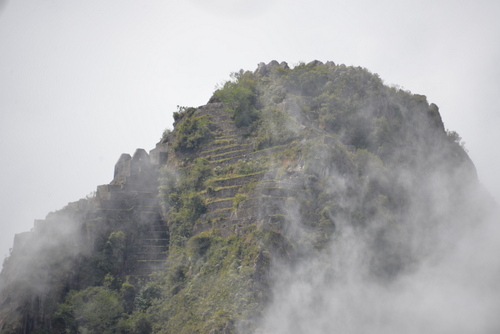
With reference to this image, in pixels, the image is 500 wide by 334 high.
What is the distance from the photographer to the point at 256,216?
59.0 m

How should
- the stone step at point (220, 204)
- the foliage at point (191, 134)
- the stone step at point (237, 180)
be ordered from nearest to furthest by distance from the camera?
the stone step at point (220, 204) < the stone step at point (237, 180) < the foliage at point (191, 134)

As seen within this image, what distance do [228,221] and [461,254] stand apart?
63.3 feet

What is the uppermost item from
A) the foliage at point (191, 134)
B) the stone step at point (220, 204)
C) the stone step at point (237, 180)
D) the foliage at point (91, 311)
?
the foliage at point (191, 134)

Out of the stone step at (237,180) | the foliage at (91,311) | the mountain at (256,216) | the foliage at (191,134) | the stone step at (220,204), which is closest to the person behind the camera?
the mountain at (256,216)

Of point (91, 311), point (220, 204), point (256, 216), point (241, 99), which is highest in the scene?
point (241, 99)

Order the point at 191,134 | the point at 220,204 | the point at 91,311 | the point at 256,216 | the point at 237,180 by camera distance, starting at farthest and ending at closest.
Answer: the point at 191,134 → the point at 237,180 → the point at 220,204 → the point at 91,311 → the point at 256,216

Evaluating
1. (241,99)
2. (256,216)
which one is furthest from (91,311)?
(241,99)

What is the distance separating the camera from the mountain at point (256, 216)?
57.4 meters

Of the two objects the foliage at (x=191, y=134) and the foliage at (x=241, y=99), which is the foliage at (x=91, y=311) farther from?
the foliage at (x=241, y=99)

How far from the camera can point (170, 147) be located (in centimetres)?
7406

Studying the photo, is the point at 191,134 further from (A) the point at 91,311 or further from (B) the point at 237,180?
(A) the point at 91,311

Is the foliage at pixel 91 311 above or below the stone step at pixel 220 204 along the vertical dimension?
below

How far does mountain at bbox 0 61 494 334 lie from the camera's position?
57375 mm

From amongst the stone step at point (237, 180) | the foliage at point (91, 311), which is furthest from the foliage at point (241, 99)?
the foliage at point (91, 311)
